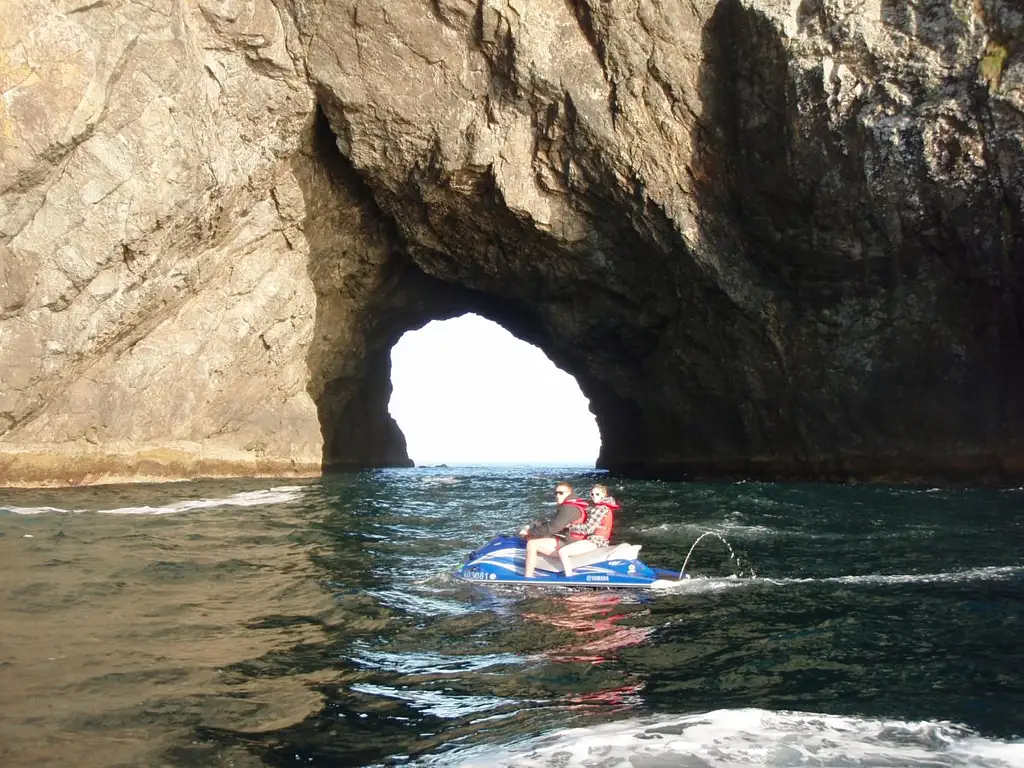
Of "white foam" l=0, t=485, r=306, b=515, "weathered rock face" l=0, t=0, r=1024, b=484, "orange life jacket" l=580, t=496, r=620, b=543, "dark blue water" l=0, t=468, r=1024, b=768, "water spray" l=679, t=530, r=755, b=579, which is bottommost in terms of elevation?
"dark blue water" l=0, t=468, r=1024, b=768

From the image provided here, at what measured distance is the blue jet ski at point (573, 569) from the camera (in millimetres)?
9570

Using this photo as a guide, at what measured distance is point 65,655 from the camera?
5.98 metres

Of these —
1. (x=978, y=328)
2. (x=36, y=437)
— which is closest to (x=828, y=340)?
(x=978, y=328)

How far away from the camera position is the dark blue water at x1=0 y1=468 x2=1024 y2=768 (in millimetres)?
4605

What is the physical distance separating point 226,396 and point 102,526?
12396 millimetres

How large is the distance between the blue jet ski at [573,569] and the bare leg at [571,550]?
6 centimetres

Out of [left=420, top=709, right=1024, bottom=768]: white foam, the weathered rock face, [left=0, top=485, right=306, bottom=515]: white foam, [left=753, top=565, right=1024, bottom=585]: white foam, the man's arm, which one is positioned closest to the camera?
[left=420, top=709, right=1024, bottom=768]: white foam

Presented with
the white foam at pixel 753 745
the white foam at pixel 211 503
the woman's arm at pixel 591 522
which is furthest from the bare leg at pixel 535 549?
the white foam at pixel 211 503

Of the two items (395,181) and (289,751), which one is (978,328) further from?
(289,751)

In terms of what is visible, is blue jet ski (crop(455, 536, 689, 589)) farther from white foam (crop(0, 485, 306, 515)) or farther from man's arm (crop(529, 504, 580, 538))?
white foam (crop(0, 485, 306, 515))

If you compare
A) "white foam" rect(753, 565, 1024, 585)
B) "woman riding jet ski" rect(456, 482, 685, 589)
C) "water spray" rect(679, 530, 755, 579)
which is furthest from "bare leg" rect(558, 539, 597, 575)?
"white foam" rect(753, 565, 1024, 585)

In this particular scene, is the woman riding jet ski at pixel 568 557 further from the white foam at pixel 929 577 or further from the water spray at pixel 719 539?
the white foam at pixel 929 577

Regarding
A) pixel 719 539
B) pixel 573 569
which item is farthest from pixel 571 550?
pixel 719 539

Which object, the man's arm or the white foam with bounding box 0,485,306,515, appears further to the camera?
the white foam with bounding box 0,485,306,515
